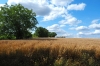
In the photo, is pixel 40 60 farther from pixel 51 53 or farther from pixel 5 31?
pixel 5 31

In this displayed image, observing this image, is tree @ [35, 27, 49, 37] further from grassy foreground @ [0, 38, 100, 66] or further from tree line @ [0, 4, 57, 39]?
grassy foreground @ [0, 38, 100, 66]

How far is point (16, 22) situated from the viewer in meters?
53.2

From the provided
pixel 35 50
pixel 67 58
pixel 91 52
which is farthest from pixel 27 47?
pixel 91 52

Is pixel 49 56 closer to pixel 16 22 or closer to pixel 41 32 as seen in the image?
pixel 16 22

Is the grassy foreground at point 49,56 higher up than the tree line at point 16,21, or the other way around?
the tree line at point 16,21

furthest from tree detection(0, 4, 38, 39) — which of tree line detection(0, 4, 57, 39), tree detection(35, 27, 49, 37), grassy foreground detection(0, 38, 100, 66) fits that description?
tree detection(35, 27, 49, 37)

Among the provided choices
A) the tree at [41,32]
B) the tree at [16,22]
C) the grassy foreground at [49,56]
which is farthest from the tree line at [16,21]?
the tree at [41,32]

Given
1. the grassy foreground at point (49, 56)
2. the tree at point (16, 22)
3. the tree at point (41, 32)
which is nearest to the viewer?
the grassy foreground at point (49, 56)

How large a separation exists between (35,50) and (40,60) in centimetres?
133

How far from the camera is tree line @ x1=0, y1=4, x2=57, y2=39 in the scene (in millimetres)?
53094

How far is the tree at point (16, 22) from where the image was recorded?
53062mm

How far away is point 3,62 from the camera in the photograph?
12680 millimetres

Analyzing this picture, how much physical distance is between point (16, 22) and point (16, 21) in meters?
0.31

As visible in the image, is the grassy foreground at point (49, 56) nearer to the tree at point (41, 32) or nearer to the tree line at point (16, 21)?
the tree line at point (16, 21)
